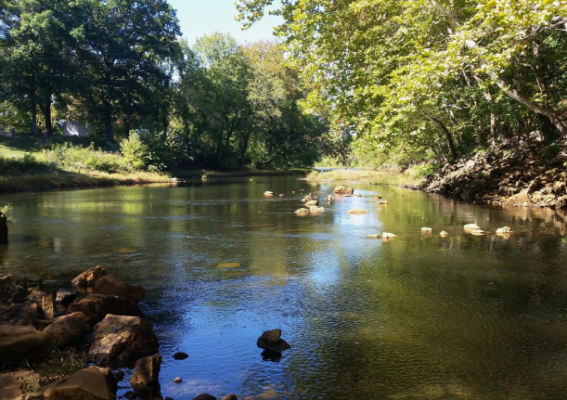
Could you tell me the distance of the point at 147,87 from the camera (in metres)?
61.1

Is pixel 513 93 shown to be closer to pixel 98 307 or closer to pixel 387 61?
pixel 387 61

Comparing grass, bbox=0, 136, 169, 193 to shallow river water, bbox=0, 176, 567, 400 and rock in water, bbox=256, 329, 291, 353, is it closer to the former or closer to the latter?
shallow river water, bbox=0, 176, 567, 400

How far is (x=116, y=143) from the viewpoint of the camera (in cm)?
5919

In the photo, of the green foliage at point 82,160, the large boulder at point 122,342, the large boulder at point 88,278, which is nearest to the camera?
the large boulder at point 122,342

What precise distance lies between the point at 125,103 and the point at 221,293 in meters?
56.8

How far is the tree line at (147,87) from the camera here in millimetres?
50625

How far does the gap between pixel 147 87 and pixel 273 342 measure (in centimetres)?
6044

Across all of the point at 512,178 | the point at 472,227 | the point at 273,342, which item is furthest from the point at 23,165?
the point at 273,342

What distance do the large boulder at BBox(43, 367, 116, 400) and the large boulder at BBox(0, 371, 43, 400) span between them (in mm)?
97

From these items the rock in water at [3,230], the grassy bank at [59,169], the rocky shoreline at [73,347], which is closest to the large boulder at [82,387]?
the rocky shoreline at [73,347]

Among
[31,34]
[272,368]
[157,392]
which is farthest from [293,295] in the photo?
[31,34]

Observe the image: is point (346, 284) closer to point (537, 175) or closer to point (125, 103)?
point (537, 175)

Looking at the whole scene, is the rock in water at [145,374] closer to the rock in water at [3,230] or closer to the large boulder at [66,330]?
the large boulder at [66,330]

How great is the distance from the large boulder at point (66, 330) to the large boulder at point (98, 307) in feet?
0.70
